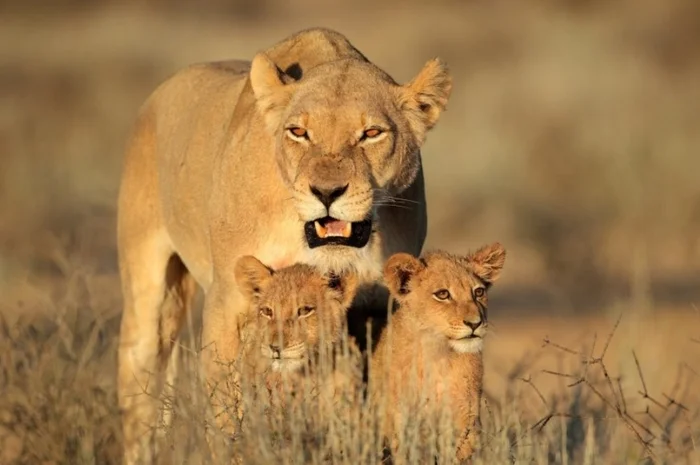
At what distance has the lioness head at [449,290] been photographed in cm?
605

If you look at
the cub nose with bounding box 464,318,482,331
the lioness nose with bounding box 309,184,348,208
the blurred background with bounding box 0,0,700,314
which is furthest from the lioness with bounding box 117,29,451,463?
the blurred background with bounding box 0,0,700,314

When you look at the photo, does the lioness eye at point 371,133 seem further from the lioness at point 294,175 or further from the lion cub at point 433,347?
the lion cub at point 433,347

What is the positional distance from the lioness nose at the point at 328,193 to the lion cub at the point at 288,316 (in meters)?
0.32

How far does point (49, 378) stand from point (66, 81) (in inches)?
636

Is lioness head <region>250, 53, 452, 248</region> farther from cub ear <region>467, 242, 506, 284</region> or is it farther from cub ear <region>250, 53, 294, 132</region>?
cub ear <region>467, 242, 506, 284</region>

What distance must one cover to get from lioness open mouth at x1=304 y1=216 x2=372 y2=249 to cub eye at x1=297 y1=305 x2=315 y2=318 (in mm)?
265

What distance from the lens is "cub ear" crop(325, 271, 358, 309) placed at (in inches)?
253

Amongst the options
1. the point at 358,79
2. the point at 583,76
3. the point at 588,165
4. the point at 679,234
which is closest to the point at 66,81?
the point at 583,76

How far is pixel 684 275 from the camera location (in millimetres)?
13125

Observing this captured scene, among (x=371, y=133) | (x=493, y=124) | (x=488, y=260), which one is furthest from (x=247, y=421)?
(x=493, y=124)

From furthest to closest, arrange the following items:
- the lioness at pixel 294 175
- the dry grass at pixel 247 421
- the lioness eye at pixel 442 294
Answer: the lioness at pixel 294 175, the lioness eye at pixel 442 294, the dry grass at pixel 247 421

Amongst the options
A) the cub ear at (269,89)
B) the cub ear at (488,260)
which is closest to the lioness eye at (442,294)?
the cub ear at (488,260)

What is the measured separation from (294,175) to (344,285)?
17.8 inches

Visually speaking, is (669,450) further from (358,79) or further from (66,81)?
(66,81)
